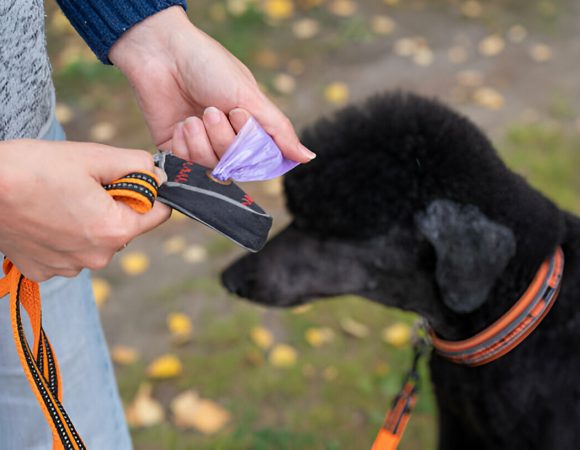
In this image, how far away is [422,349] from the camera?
2.09m

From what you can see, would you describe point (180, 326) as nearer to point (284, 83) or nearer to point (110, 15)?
point (110, 15)

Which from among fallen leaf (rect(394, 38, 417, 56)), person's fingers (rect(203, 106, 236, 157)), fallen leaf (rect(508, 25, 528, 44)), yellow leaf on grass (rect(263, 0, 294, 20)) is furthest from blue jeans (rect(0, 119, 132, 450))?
fallen leaf (rect(508, 25, 528, 44))

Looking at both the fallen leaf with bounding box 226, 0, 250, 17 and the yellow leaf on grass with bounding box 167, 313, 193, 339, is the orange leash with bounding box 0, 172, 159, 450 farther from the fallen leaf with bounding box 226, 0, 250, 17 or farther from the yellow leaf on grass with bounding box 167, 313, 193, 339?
the fallen leaf with bounding box 226, 0, 250, 17

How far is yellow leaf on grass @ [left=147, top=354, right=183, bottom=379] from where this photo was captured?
120 inches

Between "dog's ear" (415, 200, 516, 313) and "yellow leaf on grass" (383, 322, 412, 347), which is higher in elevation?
"dog's ear" (415, 200, 516, 313)

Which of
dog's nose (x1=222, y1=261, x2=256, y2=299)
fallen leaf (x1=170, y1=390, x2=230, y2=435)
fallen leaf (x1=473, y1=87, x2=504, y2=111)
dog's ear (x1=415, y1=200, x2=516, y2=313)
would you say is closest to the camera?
dog's ear (x1=415, y1=200, x2=516, y2=313)

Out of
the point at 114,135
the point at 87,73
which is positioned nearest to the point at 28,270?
the point at 114,135

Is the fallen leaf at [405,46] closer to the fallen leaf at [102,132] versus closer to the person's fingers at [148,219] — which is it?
the fallen leaf at [102,132]

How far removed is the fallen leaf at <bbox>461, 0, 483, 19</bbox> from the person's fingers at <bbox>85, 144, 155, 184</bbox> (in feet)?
16.4

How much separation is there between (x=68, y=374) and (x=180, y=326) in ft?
5.64

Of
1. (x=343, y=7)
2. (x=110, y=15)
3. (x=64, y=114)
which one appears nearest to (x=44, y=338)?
(x=110, y=15)

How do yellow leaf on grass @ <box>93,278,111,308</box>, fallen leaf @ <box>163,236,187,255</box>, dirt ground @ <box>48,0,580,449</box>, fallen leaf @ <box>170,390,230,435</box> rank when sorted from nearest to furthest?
1. fallen leaf @ <box>170,390,230,435</box>
2. dirt ground @ <box>48,0,580,449</box>
3. yellow leaf on grass @ <box>93,278,111,308</box>
4. fallen leaf @ <box>163,236,187,255</box>

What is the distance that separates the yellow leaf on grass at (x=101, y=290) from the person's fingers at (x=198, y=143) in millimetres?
2231

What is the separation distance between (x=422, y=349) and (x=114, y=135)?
2946mm
